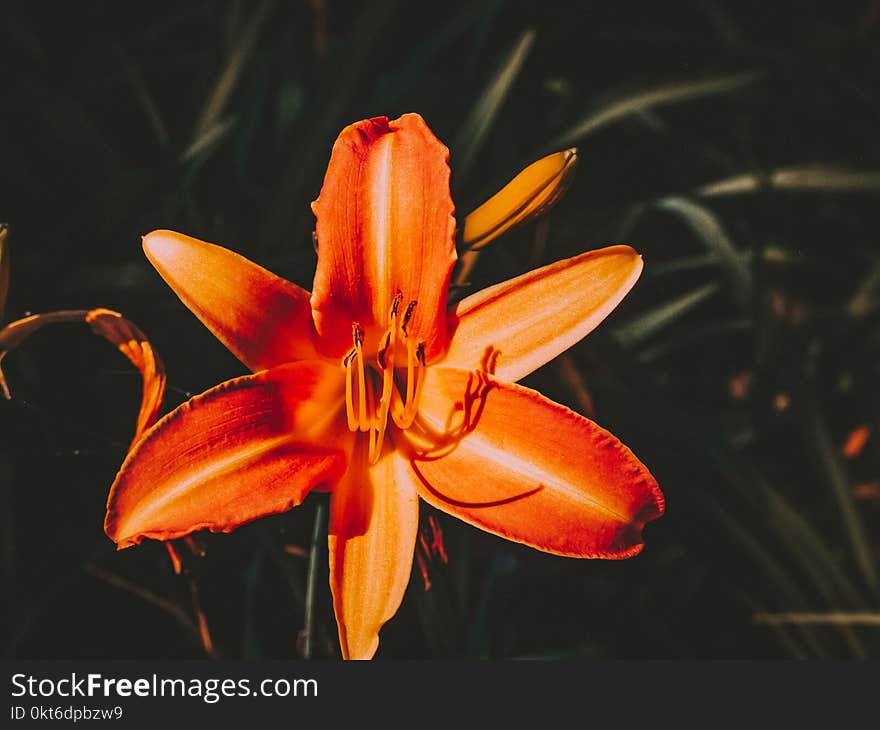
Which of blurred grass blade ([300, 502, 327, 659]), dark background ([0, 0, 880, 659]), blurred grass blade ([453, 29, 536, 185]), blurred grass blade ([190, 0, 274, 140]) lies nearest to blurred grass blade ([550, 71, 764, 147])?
dark background ([0, 0, 880, 659])

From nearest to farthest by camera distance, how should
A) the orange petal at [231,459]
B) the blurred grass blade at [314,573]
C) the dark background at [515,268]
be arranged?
the orange petal at [231,459] → the blurred grass blade at [314,573] → the dark background at [515,268]

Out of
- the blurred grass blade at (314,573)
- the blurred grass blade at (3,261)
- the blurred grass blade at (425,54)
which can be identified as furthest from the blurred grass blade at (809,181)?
the blurred grass blade at (3,261)

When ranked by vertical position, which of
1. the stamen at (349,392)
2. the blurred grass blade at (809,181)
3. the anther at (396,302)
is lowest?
the stamen at (349,392)

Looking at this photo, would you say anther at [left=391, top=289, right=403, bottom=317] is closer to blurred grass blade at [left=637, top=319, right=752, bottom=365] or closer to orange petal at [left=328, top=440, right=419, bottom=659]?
orange petal at [left=328, top=440, right=419, bottom=659]

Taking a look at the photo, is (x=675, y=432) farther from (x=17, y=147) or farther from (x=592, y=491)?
(x=17, y=147)

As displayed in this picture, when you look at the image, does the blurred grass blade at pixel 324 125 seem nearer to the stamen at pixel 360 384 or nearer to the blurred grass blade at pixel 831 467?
the stamen at pixel 360 384

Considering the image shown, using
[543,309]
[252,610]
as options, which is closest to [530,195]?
[543,309]
